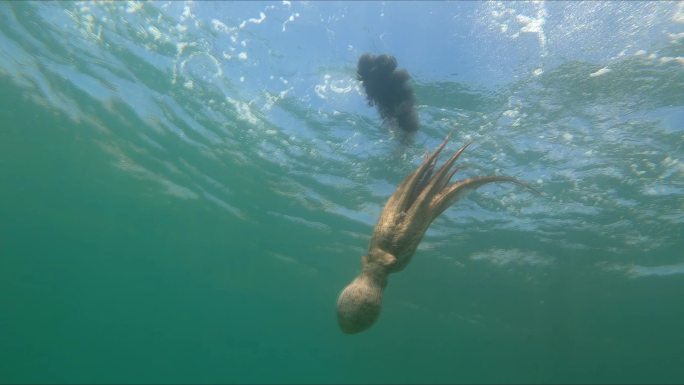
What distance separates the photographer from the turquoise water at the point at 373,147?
891cm

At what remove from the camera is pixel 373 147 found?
1362 cm

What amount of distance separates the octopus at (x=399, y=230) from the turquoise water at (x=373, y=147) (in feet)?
20.8

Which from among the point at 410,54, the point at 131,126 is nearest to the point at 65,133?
the point at 131,126

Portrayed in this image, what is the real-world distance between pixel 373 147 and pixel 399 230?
10977mm

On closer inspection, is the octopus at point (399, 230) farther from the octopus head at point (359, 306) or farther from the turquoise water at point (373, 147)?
the turquoise water at point (373, 147)

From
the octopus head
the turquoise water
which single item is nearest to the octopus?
the octopus head

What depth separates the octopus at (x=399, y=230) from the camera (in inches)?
107

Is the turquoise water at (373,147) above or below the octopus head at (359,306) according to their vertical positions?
above

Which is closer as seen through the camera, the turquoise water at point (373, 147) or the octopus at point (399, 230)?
the octopus at point (399, 230)

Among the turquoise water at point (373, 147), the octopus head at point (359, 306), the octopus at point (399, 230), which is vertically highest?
the turquoise water at point (373, 147)

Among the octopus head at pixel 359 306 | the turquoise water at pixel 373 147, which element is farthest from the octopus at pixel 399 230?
the turquoise water at pixel 373 147

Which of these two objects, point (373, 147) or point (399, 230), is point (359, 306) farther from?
point (373, 147)

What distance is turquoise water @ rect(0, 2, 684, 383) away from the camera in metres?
8.91

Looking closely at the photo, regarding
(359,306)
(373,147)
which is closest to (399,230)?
(359,306)
